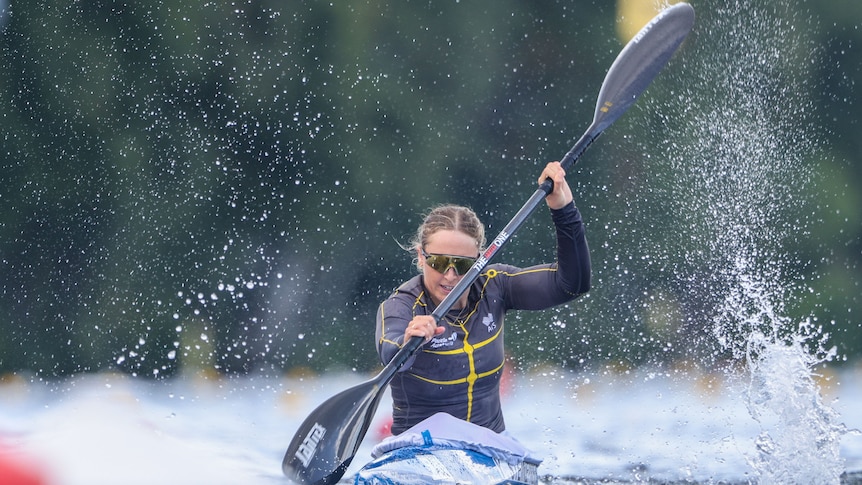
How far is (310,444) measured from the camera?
2.28m

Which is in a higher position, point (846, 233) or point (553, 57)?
point (553, 57)

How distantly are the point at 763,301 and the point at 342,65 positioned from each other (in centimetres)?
204

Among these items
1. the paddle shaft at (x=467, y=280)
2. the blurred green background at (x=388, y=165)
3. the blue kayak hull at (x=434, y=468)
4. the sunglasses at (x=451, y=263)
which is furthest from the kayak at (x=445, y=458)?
the blurred green background at (x=388, y=165)

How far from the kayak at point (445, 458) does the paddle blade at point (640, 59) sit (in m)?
0.94

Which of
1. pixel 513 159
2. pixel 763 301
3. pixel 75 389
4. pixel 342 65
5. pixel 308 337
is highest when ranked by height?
pixel 342 65

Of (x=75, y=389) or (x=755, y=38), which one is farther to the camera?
(x=75, y=389)

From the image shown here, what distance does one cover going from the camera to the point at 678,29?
2.59m

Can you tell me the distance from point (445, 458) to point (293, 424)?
2.27 metres

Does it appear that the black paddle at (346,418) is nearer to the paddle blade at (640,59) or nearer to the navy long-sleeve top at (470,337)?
the navy long-sleeve top at (470,337)

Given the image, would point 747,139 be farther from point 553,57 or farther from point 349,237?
point 349,237

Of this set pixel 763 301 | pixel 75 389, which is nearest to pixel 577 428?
pixel 763 301

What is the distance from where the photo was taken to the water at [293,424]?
389 centimetres

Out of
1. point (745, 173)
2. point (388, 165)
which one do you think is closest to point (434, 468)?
point (388, 165)

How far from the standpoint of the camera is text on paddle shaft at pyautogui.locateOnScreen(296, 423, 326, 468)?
227 centimetres
